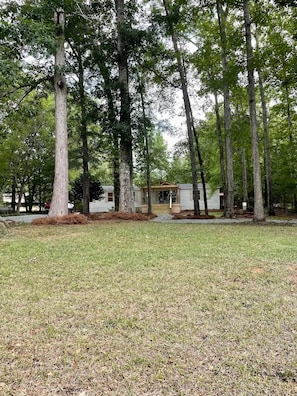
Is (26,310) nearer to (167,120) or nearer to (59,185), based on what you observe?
(59,185)

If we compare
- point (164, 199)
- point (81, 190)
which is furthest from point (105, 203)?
point (164, 199)

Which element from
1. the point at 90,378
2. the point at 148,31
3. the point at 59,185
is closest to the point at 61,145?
the point at 59,185

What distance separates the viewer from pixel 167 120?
53.0 feet

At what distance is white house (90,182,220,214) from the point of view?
23.5 m

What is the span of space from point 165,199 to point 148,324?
72.0ft

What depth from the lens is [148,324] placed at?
2.46 metres

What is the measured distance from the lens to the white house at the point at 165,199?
76.9ft

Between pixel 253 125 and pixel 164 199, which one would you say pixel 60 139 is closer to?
pixel 253 125

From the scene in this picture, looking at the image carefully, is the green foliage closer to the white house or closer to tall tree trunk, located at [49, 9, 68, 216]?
the white house

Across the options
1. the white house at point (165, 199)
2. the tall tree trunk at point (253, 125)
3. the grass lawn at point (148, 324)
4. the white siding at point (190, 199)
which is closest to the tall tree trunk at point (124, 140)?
the tall tree trunk at point (253, 125)

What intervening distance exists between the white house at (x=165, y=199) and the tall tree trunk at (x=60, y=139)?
1262 centimetres

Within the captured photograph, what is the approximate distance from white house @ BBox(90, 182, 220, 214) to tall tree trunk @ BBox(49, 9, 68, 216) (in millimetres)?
12624

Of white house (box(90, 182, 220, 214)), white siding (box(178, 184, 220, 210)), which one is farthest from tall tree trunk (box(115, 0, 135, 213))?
white siding (box(178, 184, 220, 210))

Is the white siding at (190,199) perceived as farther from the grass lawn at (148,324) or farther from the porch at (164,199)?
the grass lawn at (148,324)
